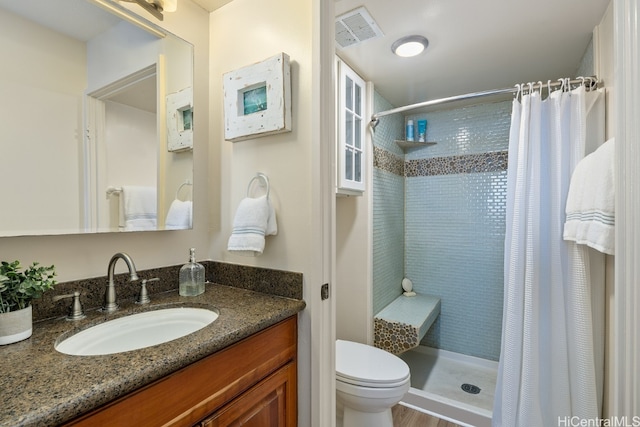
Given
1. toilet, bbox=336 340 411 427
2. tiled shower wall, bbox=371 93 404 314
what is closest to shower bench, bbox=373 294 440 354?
tiled shower wall, bbox=371 93 404 314

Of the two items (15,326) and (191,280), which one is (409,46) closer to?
(191,280)

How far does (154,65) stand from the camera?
3.79ft

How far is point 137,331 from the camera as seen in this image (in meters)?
0.94

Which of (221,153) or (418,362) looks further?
(418,362)

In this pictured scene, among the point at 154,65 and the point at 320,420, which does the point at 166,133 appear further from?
the point at 320,420

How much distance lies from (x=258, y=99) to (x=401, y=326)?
5.66 ft

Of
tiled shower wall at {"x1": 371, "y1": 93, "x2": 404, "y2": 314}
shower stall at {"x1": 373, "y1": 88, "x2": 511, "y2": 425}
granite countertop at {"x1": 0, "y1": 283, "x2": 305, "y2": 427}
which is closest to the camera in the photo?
granite countertop at {"x1": 0, "y1": 283, "x2": 305, "y2": 427}

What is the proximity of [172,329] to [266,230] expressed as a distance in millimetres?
468

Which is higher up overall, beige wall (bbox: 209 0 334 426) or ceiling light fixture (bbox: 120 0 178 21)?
ceiling light fixture (bbox: 120 0 178 21)

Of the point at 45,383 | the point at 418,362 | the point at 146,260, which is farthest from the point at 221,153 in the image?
the point at 418,362

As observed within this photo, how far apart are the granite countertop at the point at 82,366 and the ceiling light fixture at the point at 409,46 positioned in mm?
1605

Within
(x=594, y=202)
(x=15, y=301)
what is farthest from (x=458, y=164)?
(x=15, y=301)

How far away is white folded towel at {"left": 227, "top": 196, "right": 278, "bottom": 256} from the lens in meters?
1.10

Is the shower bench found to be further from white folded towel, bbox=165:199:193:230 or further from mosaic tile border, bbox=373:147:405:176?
white folded towel, bbox=165:199:193:230
